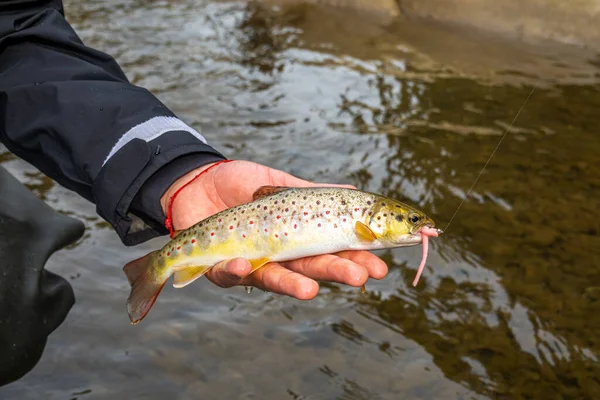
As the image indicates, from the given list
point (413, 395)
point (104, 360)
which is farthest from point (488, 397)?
point (104, 360)

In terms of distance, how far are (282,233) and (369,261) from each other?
38 centimetres

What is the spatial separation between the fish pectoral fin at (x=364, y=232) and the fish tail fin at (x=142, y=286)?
2.77 feet

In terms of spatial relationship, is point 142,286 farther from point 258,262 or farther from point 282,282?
point 282,282

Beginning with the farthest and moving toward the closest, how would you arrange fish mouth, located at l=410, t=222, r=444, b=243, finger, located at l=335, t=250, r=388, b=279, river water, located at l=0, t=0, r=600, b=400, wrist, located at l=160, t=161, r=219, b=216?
river water, located at l=0, t=0, r=600, b=400 < wrist, located at l=160, t=161, r=219, b=216 < fish mouth, located at l=410, t=222, r=444, b=243 < finger, located at l=335, t=250, r=388, b=279

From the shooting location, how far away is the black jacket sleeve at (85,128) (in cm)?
321

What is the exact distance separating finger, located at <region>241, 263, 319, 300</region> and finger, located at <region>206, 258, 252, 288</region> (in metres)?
0.08

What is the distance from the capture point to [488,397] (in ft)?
15.4

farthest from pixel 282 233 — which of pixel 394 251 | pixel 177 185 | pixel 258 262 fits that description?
pixel 394 251

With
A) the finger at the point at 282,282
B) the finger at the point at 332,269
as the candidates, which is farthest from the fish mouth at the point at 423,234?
the finger at the point at 282,282

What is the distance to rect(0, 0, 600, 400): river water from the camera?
4.86m

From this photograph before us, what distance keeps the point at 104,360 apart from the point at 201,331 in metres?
0.69

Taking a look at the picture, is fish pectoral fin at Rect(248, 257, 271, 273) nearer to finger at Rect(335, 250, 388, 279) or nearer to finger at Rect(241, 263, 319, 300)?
finger at Rect(241, 263, 319, 300)

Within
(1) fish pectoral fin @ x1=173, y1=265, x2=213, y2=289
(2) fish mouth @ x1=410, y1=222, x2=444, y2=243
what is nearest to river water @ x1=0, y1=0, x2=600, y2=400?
(1) fish pectoral fin @ x1=173, y1=265, x2=213, y2=289

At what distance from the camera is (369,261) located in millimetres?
3191
